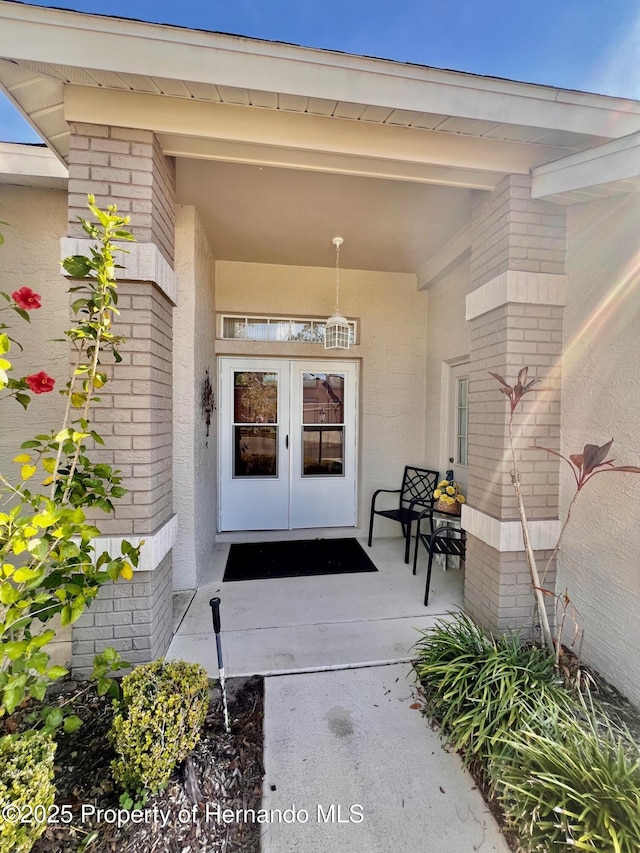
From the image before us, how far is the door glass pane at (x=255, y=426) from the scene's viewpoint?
4.43m

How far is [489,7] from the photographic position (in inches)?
110

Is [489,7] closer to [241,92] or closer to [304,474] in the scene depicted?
[241,92]

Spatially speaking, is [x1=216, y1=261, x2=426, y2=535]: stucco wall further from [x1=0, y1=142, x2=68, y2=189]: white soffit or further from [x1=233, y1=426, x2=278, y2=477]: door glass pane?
[x1=0, y1=142, x2=68, y2=189]: white soffit

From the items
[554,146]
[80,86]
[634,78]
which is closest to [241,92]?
[80,86]

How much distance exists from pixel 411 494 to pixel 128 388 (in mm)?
3495

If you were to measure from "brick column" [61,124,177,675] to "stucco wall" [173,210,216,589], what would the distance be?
0.92 meters

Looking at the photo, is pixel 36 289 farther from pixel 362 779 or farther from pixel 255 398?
pixel 362 779

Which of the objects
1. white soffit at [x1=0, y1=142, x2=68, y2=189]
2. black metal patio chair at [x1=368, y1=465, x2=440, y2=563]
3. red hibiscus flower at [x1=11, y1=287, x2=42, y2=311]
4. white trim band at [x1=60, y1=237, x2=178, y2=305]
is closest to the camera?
red hibiscus flower at [x1=11, y1=287, x2=42, y2=311]

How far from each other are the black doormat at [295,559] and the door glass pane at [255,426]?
3.02ft

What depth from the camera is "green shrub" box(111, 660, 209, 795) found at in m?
1.39

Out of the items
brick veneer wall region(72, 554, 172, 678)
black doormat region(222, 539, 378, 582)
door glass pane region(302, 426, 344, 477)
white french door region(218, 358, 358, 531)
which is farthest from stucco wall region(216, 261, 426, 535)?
brick veneer wall region(72, 554, 172, 678)

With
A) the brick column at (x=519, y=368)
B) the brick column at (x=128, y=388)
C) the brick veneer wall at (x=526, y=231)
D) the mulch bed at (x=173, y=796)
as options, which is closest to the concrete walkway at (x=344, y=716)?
the mulch bed at (x=173, y=796)

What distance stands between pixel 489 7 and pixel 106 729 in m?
5.50

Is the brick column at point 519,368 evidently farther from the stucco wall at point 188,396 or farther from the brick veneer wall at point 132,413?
the stucco wall at point 188,396
